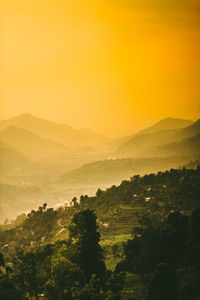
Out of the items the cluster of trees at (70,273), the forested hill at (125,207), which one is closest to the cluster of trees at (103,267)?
the cluster of trees at (70,273)

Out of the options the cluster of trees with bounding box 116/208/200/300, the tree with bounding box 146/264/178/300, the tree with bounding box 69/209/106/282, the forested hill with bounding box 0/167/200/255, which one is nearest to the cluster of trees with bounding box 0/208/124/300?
the tree with bounding box 69/209/106/282

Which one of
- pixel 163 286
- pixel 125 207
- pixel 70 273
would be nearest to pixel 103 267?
pixel 70 273

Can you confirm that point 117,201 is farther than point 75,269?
Yes

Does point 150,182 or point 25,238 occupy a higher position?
point 150,182

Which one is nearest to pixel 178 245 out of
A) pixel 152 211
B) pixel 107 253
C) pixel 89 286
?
pixel 89 286

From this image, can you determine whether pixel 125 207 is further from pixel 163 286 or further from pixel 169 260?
pixel 163 286

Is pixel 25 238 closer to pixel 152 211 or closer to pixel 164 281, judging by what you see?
pixel 152 211

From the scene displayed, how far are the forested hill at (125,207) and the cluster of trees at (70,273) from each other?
29.6 m

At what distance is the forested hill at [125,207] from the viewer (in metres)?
75.9

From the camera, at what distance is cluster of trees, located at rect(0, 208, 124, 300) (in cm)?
3281

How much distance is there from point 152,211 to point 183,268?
4286cm

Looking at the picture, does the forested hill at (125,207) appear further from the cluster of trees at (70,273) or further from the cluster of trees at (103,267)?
the cluster of trees at (70,273)

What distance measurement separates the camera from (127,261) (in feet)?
136

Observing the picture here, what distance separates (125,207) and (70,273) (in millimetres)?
50784
